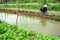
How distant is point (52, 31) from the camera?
14.4 metres

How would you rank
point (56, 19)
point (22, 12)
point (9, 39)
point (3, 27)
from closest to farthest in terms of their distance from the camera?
point (9, 39) < point (3, 27) < point (56, 19) < point (22, 12)

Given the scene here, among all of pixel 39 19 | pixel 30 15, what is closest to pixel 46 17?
pixel 39 19

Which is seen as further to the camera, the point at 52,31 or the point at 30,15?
the point at 30,15

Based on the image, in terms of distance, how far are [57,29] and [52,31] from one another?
80 cm

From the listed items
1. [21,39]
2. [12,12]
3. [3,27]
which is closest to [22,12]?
[12,12]

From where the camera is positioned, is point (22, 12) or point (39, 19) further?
point (22, 12)

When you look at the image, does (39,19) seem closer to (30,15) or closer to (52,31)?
(30,15)

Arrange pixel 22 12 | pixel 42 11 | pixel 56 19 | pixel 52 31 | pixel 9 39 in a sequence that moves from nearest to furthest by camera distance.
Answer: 1. pixel 9 39
2. pixel 52 31
3. pixel 56 19
4. pixel 42 11
5. pixel 22 12

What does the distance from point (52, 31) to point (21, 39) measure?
4.42 m

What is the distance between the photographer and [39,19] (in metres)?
19.5

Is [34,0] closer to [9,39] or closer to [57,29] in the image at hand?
[57,29]

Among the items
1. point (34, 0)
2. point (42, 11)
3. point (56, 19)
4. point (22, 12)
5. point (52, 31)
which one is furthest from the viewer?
point (34, 0)

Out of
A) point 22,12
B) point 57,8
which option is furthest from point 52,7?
point 22,12

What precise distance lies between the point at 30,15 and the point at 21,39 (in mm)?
11462
